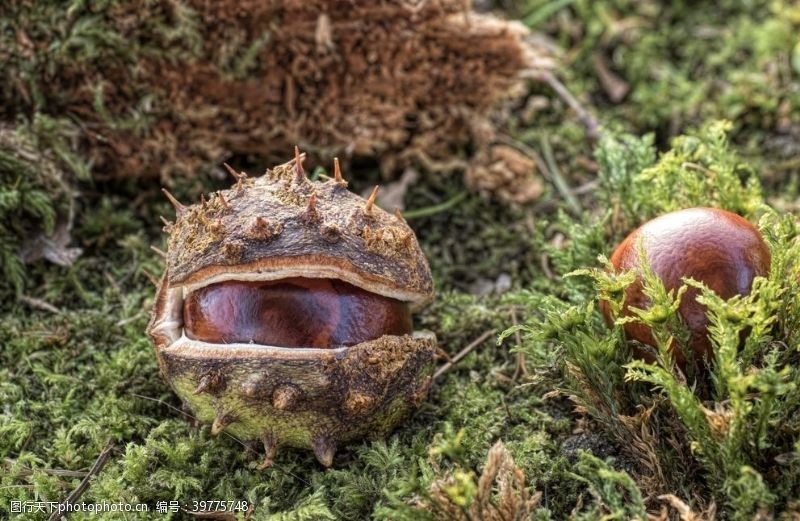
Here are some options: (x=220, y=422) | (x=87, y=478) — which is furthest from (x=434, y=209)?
(x=87, y=478)

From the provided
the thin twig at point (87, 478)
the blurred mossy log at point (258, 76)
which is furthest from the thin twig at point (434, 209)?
the thin twig at point (87, 478)

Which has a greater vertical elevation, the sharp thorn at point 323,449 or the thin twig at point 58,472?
the sharp thorn at point 323,449

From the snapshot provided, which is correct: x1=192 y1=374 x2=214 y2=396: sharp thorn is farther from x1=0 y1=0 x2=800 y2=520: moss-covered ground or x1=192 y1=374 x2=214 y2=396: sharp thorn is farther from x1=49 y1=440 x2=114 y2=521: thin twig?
x1=49 y1=440 x2=114 y2=521: thin twig

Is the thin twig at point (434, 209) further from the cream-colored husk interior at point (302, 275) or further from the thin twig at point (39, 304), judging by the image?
the thin twig at point (39, 304)

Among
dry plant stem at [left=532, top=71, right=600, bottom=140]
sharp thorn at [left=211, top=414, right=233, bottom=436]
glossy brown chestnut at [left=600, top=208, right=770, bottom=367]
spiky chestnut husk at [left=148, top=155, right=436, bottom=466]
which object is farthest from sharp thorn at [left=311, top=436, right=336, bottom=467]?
dry plant stem at [left=532, top=71, right=600, bottom=140]

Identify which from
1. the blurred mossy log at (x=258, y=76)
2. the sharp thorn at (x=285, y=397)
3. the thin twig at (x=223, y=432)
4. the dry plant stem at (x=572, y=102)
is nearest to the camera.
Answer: the sharp thorn at (x=285, y=397)

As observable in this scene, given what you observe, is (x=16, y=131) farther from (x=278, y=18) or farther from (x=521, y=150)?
(x=521, y=150)

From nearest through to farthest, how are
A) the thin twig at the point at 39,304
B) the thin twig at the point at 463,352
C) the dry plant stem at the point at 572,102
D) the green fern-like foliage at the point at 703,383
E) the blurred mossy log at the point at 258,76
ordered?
the green fern-like foliage at the point at 703,383
the thin twig at the point at 463,352
the thin twig at the point at 39,304
the blurred mossy log at the point at 258,76
the dry plant stem at the point at 572,102
